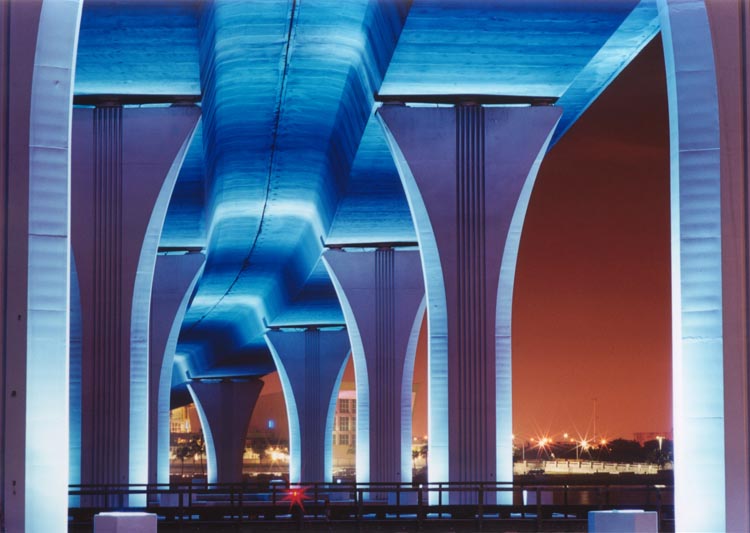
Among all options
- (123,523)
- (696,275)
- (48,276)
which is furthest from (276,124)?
(48,276)

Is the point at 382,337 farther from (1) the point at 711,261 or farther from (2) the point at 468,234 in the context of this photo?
(1) the point at 711,261

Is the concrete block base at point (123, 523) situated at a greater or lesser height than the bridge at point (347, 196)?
lesser

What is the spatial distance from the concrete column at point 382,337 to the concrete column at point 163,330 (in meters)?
5.20

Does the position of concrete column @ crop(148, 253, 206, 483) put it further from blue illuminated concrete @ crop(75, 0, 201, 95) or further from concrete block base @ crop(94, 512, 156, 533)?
concrete block base @ crop(94, 512, 156, 533)

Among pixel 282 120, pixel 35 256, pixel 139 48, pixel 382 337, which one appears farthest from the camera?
pixel 382 337

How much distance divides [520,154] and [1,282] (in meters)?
18.0

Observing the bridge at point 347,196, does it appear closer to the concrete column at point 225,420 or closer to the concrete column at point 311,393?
the concrete column at point 311,393

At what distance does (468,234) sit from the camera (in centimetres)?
3061

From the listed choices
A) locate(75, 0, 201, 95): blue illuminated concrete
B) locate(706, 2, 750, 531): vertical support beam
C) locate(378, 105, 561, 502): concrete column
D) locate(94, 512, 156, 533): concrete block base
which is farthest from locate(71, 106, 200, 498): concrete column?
locate(706, 2, 750, 531): vertical support beam

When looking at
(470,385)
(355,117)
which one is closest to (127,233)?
(355,117)

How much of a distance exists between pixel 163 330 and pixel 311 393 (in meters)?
23.1

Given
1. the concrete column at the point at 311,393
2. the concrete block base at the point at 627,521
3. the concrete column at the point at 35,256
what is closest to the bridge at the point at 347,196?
the concrete column at the point at 35,256

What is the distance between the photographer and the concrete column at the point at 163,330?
47094 mm

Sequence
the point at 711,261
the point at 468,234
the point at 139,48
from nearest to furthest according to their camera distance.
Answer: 1. the point at 711,261
2. the point at 139,48
3. the point at 468,234
